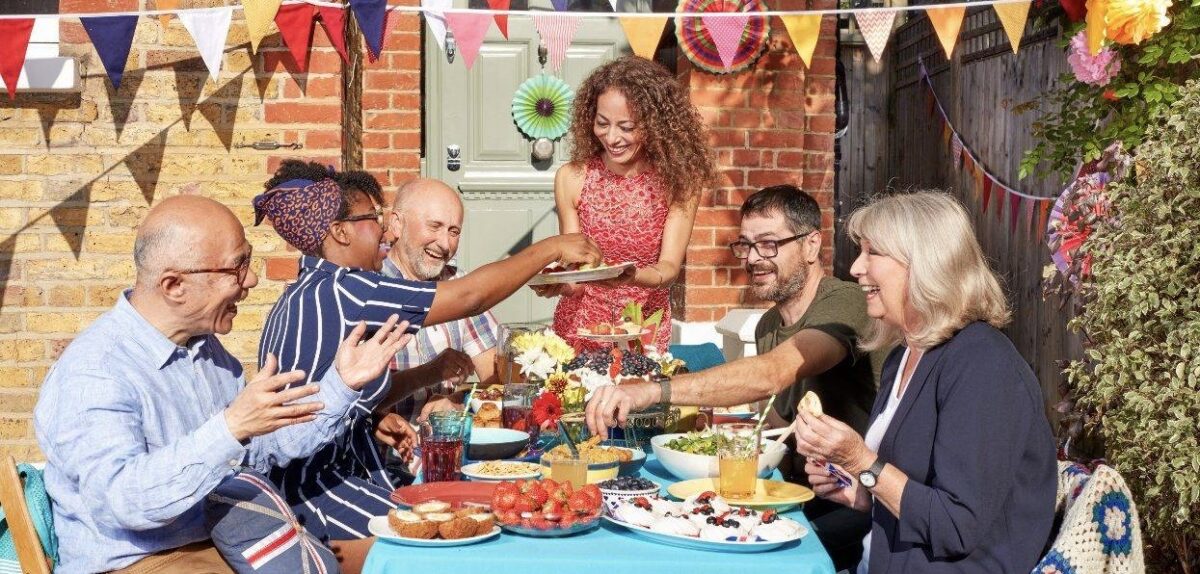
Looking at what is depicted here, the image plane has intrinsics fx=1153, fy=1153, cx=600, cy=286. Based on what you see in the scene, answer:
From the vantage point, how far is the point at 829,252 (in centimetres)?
625

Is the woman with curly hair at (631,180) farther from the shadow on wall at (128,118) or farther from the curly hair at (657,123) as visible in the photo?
the shadow on wall at (128,118)

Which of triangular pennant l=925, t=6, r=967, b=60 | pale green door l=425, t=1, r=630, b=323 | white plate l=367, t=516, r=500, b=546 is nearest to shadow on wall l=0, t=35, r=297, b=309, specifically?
pale green door l=425, t=1, r=630, b=323

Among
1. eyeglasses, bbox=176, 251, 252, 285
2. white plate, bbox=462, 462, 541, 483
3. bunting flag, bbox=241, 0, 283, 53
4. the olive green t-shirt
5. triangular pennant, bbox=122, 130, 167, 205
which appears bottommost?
white plate, bbox=462, 462, 541, 483

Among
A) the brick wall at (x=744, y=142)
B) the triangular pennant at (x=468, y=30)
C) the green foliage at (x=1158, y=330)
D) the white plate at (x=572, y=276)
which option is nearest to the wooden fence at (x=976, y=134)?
the green foliage at (x=1158, y=330)

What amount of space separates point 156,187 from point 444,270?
1474 mm

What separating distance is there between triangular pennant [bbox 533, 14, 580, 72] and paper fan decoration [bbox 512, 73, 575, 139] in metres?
1.76

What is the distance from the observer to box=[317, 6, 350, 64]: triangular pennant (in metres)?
4.93

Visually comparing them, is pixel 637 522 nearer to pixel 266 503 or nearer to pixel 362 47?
pixel 266 503

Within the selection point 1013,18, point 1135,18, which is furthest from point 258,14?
point 1135,18

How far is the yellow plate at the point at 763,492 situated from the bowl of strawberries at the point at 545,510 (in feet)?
1.20

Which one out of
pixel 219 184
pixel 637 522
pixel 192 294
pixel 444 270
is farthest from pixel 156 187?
pixel 637 522

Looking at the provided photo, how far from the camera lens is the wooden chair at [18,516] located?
2.30 metres

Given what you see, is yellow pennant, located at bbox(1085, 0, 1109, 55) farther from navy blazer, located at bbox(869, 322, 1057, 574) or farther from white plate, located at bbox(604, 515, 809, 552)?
white plate, located at bbox(604, 515, 809, 552)

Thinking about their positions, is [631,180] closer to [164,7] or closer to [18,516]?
[164,7]
